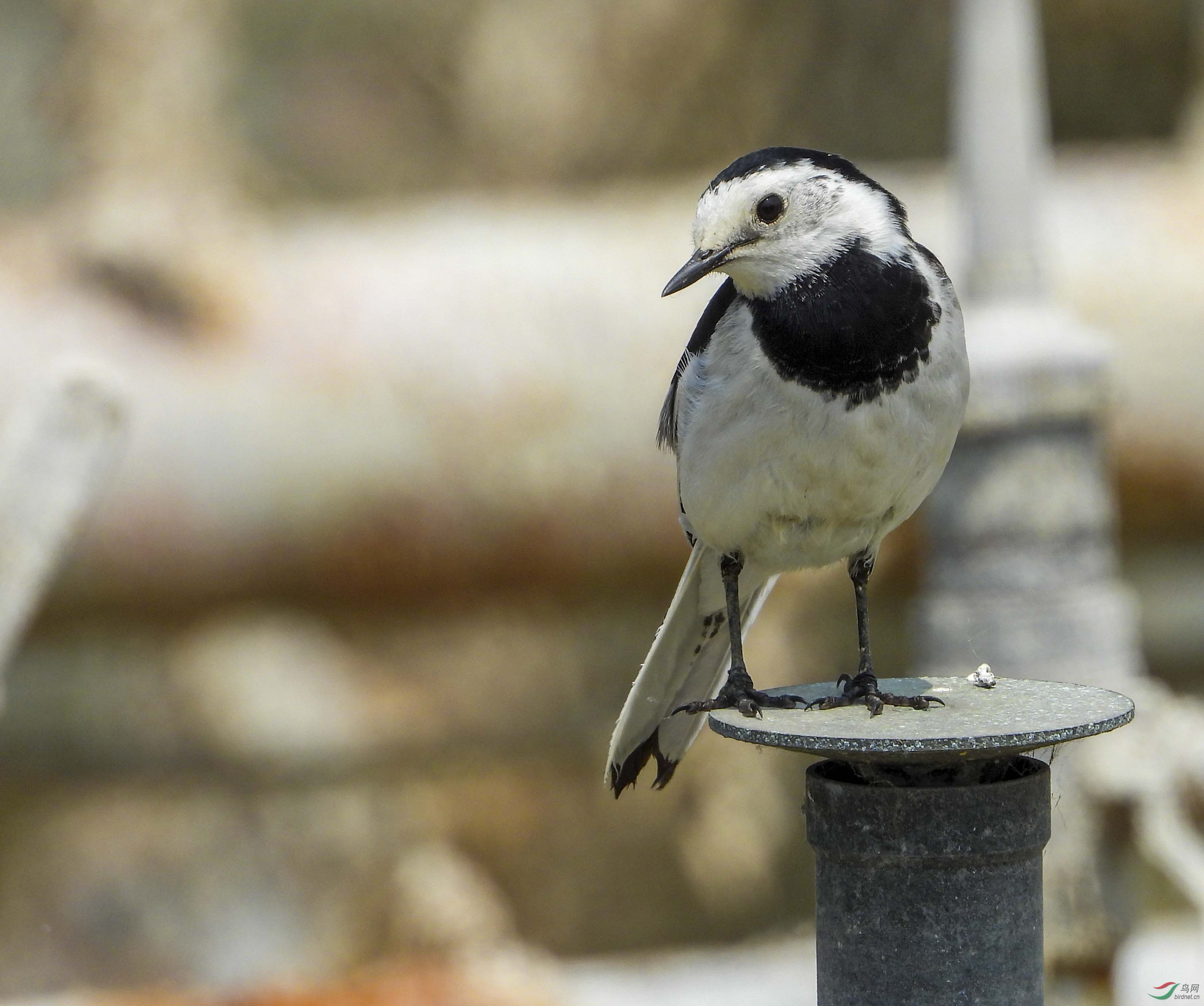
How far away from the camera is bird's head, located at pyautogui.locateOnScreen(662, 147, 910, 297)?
2.08 m

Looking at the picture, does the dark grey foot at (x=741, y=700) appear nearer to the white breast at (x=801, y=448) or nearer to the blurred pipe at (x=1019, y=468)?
the white breast at (x=801, y=448)

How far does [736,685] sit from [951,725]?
0.51m

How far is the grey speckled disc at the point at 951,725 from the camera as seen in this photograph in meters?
1.71

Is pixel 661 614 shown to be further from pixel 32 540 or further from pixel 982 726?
pixel 982 726

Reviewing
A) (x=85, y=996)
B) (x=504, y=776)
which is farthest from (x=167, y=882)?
(x=504, y=776)

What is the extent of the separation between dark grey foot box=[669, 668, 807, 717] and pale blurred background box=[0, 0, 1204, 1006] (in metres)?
2.89

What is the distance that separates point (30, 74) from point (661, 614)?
318 cm

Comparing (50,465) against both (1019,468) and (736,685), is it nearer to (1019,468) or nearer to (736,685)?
(736,685)

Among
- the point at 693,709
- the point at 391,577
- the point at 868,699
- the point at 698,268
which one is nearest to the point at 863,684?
the point at 868,699

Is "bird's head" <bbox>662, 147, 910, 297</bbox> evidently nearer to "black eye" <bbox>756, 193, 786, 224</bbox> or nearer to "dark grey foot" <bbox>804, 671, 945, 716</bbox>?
"black eye" <bbox>756, 193, 786, 224</bbox>

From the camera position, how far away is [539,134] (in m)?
5.90

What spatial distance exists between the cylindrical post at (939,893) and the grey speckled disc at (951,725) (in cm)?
6

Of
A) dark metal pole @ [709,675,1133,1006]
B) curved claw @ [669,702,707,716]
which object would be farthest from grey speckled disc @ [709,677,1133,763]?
curved claw @ [669,702,707,716]

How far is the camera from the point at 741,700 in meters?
2.19
